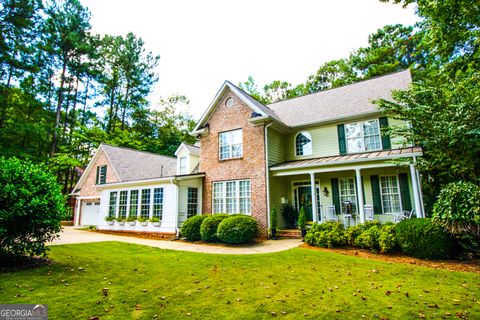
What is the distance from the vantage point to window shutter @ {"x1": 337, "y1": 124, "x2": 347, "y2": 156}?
13484mm

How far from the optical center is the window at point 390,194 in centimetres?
1209

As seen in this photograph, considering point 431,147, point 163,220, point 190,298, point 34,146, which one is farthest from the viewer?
point 34,146

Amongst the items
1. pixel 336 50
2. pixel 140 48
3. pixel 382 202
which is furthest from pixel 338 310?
pixel 140 48

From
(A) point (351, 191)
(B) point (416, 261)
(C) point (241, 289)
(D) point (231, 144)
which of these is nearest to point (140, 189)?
(D) point (231, 144)

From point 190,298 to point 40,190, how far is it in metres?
5.24

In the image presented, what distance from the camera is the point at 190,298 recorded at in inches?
186

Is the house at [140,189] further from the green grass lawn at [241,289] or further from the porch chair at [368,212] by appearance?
the porch chair at [368,212]

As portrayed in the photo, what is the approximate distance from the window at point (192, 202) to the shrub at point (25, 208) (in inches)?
336

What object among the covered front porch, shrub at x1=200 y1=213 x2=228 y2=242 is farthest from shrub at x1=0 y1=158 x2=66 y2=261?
the covered front porch

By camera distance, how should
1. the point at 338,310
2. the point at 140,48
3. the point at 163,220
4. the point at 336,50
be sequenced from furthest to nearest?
the point at 140,48
the point at 336,50
the point at 163,220
the point at 338,310

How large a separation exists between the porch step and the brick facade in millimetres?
823

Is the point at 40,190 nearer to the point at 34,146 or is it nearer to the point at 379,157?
the point at 379,157

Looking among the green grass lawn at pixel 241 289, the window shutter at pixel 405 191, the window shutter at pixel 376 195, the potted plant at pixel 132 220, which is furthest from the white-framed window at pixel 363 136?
the potted plant at pixel 132 220

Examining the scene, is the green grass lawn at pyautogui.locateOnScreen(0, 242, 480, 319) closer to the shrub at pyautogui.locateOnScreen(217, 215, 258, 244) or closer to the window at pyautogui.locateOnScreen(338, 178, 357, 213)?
the shrub at pyautogui.locateOnScreen(217, 215, 258, 244)
